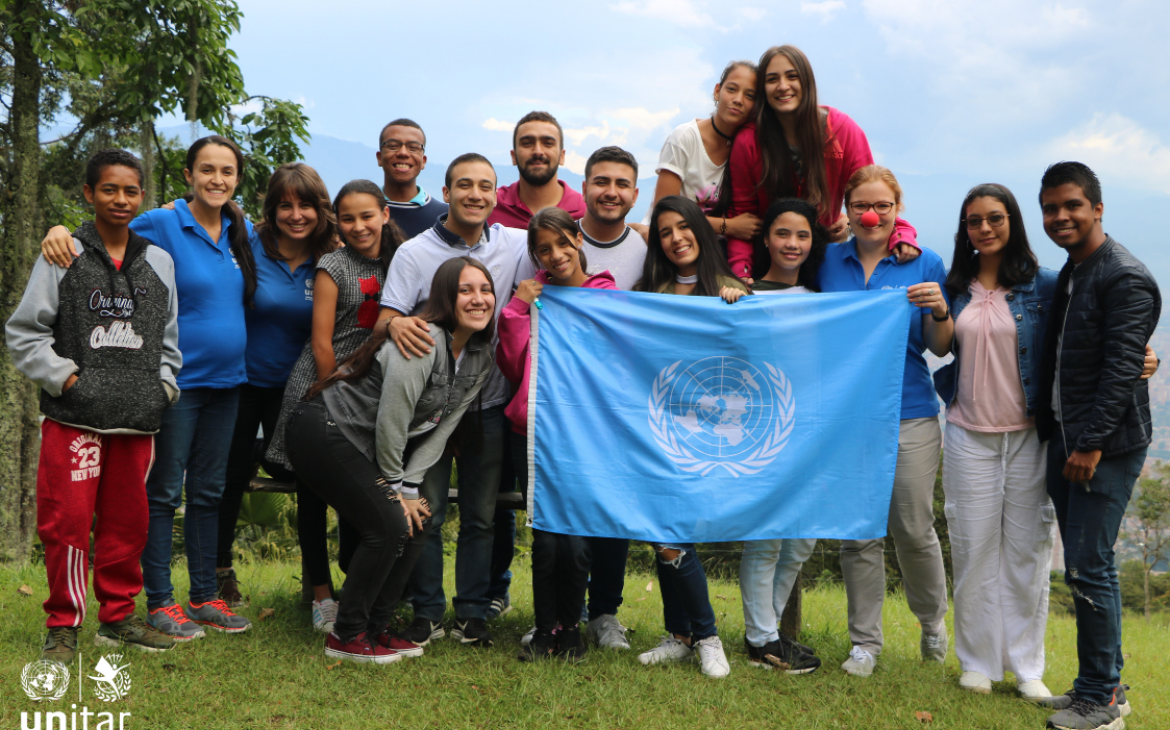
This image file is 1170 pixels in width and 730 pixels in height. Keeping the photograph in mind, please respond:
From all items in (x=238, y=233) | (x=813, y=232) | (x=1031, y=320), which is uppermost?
(x=813, y=232)

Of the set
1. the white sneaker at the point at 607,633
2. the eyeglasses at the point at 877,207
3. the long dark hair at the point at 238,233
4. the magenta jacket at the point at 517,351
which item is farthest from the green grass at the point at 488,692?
the eyeglasses at the point at 877,207

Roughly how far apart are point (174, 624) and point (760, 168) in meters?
3.97

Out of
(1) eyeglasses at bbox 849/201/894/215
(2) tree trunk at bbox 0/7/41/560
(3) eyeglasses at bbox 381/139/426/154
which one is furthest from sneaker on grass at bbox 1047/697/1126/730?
(2) tree trunk at bbox 0/7/41/560

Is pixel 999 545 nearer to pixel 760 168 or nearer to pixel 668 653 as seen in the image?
pixel 668 653

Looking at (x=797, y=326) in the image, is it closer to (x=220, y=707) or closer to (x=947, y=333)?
(x=947, y=333)

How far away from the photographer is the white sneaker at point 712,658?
426cm

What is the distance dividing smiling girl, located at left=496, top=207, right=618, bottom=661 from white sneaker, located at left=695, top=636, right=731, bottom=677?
62 cm

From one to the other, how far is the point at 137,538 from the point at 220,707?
1.01 metres

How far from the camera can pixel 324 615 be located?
15.7 ft

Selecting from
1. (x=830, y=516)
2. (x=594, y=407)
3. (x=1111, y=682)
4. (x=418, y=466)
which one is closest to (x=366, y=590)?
(x=418, y=466)

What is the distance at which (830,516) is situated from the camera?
4.34 m

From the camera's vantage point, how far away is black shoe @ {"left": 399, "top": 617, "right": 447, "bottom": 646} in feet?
14.6

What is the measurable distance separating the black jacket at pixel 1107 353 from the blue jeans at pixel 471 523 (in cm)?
278

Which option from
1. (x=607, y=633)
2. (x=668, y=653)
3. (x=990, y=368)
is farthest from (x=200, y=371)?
(x=990, y=368)
